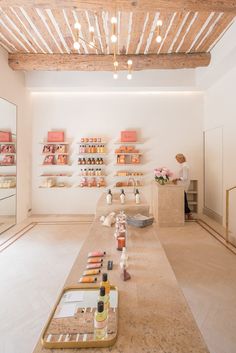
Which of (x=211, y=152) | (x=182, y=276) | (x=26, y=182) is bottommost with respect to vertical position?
(x=182, y=276)

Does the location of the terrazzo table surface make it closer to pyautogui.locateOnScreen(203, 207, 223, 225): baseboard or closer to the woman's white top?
the woman's white top

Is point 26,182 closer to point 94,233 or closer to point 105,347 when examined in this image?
point 94,233

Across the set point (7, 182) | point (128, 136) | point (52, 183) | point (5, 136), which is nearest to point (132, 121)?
point (128, 136)

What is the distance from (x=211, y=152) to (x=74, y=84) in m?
3.78

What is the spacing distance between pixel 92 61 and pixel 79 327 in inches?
195

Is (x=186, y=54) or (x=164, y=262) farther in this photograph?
(x=186, y=54)

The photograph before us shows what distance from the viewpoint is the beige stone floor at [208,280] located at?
1.95 metres

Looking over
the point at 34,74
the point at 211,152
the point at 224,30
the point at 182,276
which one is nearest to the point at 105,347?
the point at 182,276

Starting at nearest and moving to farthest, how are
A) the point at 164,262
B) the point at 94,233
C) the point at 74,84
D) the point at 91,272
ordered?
the point at 91,272
the point at 164,262
the point at 94,233
the point at 74,84

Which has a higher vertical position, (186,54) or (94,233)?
(186,54)

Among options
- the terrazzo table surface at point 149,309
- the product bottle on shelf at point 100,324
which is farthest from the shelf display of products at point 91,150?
the product bottle on shelf at point 100,324

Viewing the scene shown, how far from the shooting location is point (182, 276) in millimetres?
2854

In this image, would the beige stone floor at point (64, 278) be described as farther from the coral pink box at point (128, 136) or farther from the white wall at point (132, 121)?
the coral pink box at point (128, 136)

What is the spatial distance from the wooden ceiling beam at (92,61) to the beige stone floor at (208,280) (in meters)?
3.61
